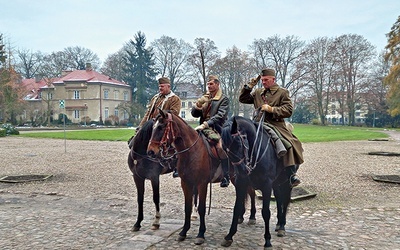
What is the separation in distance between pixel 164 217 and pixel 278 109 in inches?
135

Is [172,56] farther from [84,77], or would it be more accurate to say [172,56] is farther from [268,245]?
[268,245]

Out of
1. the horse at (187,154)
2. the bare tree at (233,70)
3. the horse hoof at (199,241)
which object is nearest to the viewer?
the horse at (187,154)

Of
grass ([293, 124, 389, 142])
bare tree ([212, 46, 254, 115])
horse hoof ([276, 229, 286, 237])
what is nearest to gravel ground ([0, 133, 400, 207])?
horse hoof ([276, 229, 286, 237])

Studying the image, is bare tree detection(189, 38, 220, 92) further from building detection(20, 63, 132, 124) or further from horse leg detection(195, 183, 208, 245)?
horse leg detection(195, 183, 208, 245)

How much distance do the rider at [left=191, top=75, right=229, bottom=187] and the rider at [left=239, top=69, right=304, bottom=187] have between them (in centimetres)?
48

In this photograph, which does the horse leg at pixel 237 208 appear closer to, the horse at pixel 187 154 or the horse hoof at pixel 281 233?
the horse at pixel 187 154

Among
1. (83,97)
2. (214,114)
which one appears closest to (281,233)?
(214,114)

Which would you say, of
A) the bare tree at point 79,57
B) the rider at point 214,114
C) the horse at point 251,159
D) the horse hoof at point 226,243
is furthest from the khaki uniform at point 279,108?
the bare tree at point 79,57

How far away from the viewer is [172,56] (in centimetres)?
6469

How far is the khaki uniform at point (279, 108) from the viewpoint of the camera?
18.9 feet

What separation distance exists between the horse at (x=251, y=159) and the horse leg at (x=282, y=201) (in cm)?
63

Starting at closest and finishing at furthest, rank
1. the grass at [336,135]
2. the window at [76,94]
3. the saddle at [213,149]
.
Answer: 1. the saddle at [213,149]
2. the grass at [336,135]
3. the window at [76,94]

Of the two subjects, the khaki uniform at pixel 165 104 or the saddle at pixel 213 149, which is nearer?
the saddle at pixel 213 149

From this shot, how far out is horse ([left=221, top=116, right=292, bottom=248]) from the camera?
→ 510 centimetres
